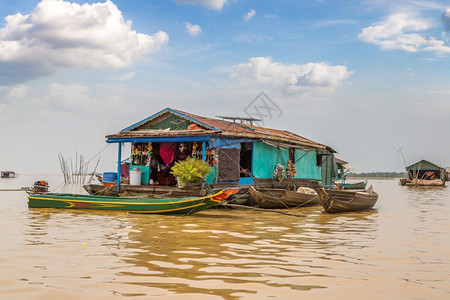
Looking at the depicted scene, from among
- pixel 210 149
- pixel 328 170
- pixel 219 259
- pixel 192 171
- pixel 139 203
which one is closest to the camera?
pixel 219 259

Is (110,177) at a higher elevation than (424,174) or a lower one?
lower

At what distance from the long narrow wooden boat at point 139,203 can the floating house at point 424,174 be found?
134ft

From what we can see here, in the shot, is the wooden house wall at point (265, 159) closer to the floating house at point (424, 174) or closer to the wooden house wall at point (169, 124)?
the wooden house wall at point (169, 124)

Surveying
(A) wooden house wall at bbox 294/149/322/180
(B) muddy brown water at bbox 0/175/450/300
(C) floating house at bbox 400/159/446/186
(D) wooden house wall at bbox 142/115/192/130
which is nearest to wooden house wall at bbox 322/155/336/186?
(A) wooden house wall at bbox 294/149/322/180

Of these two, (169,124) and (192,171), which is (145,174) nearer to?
(169,124)

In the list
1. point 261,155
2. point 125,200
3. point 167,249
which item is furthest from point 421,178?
point 167,249

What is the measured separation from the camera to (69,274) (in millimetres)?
5969

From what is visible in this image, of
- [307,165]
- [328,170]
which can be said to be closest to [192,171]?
[307,165]

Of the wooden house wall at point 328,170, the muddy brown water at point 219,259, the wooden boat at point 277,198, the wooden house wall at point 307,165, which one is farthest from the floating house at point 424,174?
the muddy brown water at point 219,259

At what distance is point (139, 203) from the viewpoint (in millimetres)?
13562

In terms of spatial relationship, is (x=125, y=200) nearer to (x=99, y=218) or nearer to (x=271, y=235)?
(x=99, y=218)

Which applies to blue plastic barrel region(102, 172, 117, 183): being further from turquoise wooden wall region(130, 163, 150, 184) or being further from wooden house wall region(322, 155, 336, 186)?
wooden house wall region(322, 155, 336, 186)

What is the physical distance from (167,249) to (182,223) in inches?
153

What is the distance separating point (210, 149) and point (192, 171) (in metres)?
1.37
